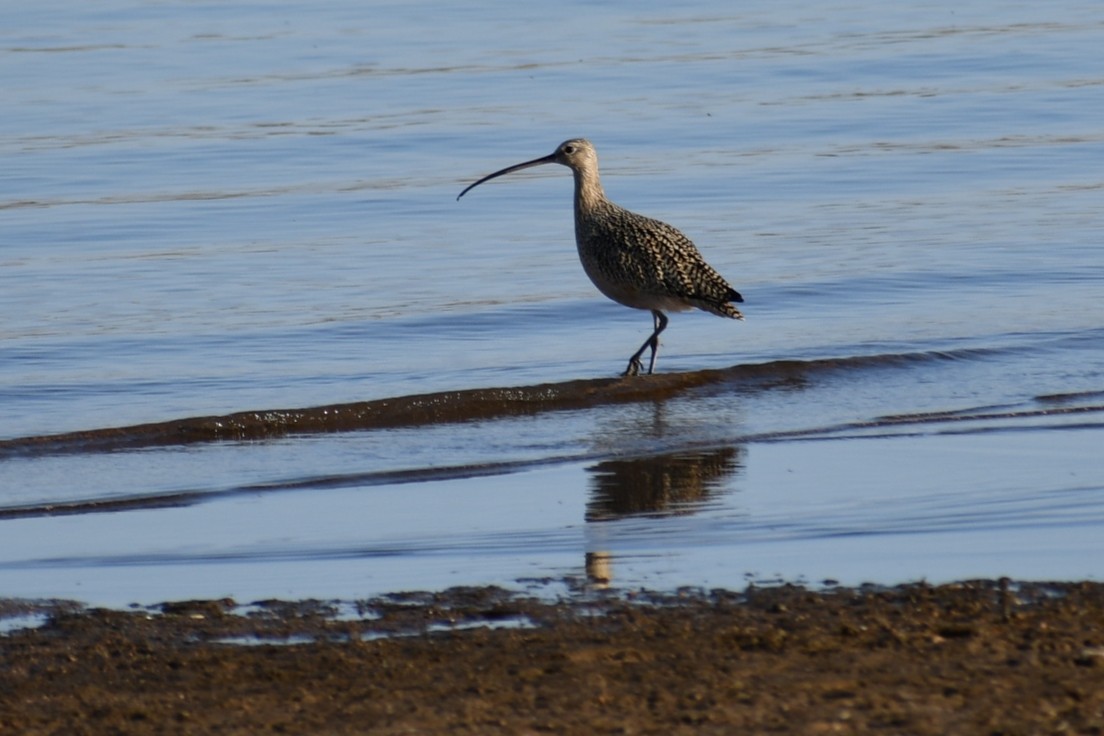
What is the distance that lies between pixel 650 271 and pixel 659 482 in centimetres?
304

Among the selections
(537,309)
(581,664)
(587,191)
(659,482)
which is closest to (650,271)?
(587,191)

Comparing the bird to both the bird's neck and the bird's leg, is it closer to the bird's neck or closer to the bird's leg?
the bird's leg

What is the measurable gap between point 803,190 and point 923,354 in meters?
5.99

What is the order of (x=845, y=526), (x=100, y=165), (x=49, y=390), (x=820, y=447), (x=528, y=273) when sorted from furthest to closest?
(x=100, y=165) → (x=528, y=273) → (x=49, y=390) → (x=820, y=447) → (x=845, y=526)

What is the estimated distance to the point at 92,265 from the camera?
14.2m

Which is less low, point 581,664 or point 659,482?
point 659,482

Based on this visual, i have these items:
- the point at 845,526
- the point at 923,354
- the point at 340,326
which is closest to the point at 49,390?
the point at 340,326

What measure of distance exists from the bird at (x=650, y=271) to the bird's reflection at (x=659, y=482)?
7.27ft

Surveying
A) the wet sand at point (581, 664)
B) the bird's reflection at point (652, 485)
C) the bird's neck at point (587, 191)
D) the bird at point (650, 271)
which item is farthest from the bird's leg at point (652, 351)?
the wet sand at point (581, 664)

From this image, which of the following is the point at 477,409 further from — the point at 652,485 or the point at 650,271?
the point at 652,485

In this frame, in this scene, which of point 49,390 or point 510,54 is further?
point 510,54

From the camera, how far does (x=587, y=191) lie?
1138cm

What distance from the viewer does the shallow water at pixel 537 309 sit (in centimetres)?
678

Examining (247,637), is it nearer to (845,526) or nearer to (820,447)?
(845,526)
